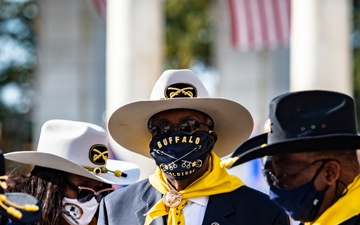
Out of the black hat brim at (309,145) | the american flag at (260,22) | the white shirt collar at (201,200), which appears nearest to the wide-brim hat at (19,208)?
the black hat brim at (309,145)

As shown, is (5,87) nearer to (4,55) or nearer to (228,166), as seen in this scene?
(4,55)

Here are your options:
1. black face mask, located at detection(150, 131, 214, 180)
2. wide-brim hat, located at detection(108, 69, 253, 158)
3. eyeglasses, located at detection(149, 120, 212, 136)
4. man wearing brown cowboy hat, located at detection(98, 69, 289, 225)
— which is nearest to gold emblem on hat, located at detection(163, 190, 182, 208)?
man wearing brown cowboy hat, located at detection(98, 69, 289, 225)

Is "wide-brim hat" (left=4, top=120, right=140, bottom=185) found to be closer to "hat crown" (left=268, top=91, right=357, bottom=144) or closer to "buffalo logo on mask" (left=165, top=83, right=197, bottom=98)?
"buffalo logo on mask" (left=165, top=83, right=197, bottom=98)

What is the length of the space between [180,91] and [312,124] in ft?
4.37

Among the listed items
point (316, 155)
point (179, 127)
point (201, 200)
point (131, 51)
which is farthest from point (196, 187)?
point (131, 51)

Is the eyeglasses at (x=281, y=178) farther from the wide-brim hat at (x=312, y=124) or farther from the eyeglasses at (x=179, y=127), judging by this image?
the eyeglasses at (x=179, y=127)

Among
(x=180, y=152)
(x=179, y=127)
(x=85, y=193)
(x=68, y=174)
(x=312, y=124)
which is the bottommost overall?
(x=85, y=193)

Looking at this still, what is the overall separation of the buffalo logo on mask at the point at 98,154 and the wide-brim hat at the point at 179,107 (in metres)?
0.14

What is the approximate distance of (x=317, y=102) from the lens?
14.5 ft

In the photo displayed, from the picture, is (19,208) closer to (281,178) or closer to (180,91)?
(281,178)

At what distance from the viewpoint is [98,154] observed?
6016 millimetres

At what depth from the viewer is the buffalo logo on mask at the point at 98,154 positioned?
19.6ft

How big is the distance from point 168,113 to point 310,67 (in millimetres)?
8389

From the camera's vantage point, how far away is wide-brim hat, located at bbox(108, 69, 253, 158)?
5.51m
